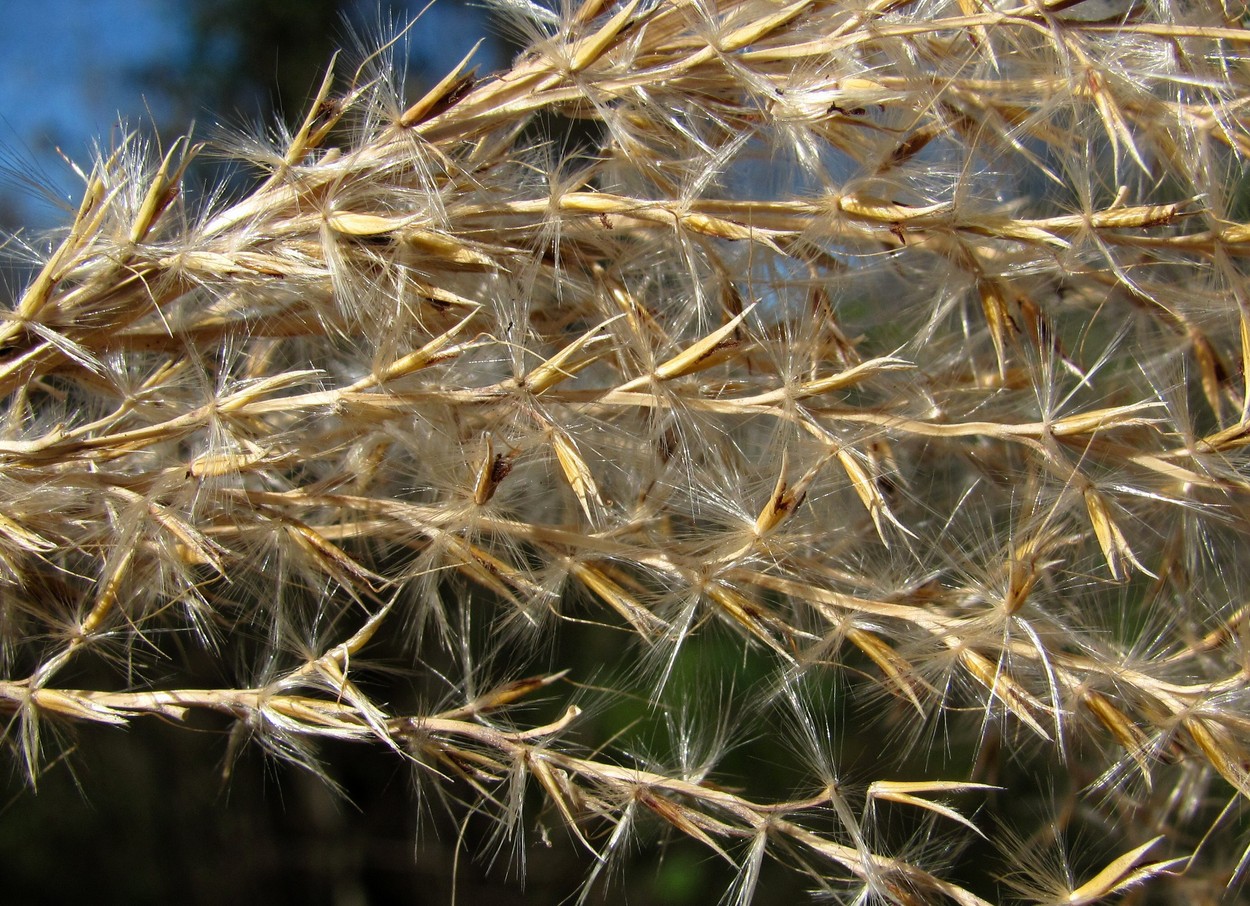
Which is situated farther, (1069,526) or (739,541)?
(1069,526)

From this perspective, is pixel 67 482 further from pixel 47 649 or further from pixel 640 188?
pixel 640 188

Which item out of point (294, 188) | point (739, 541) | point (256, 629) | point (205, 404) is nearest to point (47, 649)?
point (256, 629)

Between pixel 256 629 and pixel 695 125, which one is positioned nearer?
pixel 695 125

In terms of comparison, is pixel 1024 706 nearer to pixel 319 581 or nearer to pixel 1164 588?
pixel 1164 588

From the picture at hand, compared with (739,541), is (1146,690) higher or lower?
lower

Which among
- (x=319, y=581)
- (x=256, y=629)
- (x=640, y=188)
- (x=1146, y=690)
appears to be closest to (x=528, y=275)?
(x=640, y=188)

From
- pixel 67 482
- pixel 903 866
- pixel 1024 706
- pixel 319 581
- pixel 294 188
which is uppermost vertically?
pixel 294 188

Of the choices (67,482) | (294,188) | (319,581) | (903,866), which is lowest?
(903,866)

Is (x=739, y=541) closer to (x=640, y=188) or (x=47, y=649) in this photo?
(x=640, y=188)

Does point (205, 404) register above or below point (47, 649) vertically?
above
